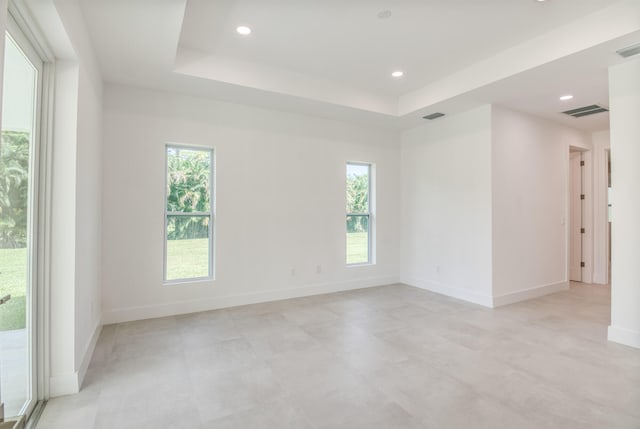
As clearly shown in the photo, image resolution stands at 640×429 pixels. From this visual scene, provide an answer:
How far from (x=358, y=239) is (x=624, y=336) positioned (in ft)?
11.4

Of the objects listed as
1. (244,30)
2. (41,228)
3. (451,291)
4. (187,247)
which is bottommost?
(451,291)

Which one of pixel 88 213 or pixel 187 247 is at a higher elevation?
pixel 88 213

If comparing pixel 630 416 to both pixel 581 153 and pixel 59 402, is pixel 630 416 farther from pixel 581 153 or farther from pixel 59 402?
pixel 581 153

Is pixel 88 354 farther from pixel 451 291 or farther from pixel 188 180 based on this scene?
pixel 451 291

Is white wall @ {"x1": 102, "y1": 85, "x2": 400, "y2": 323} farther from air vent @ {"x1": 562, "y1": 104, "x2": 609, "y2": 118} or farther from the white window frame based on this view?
air vent @ {"x1": 562, "y1": 104, "x2": 609, "y2": 118}

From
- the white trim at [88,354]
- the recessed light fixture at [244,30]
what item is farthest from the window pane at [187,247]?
the recessed light fixture at [244,30]

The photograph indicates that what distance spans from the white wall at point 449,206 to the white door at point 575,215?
2.91 metres

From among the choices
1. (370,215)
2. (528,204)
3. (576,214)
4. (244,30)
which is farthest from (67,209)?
(576,214)

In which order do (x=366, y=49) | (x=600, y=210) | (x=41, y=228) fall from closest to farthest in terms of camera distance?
1. (x=41, y=228)
2. (x=366, y=49)
3. (x=600, y=210)

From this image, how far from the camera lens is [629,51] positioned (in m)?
3.00

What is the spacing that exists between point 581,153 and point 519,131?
230cm

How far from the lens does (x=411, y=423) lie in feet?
6.61

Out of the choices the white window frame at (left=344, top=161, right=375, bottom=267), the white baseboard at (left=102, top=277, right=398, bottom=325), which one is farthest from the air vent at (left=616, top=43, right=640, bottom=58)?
the white baseboard at (left=102, top=277, right=398, bottom=325)

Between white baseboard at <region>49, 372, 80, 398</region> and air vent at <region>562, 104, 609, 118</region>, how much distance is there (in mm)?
6535
